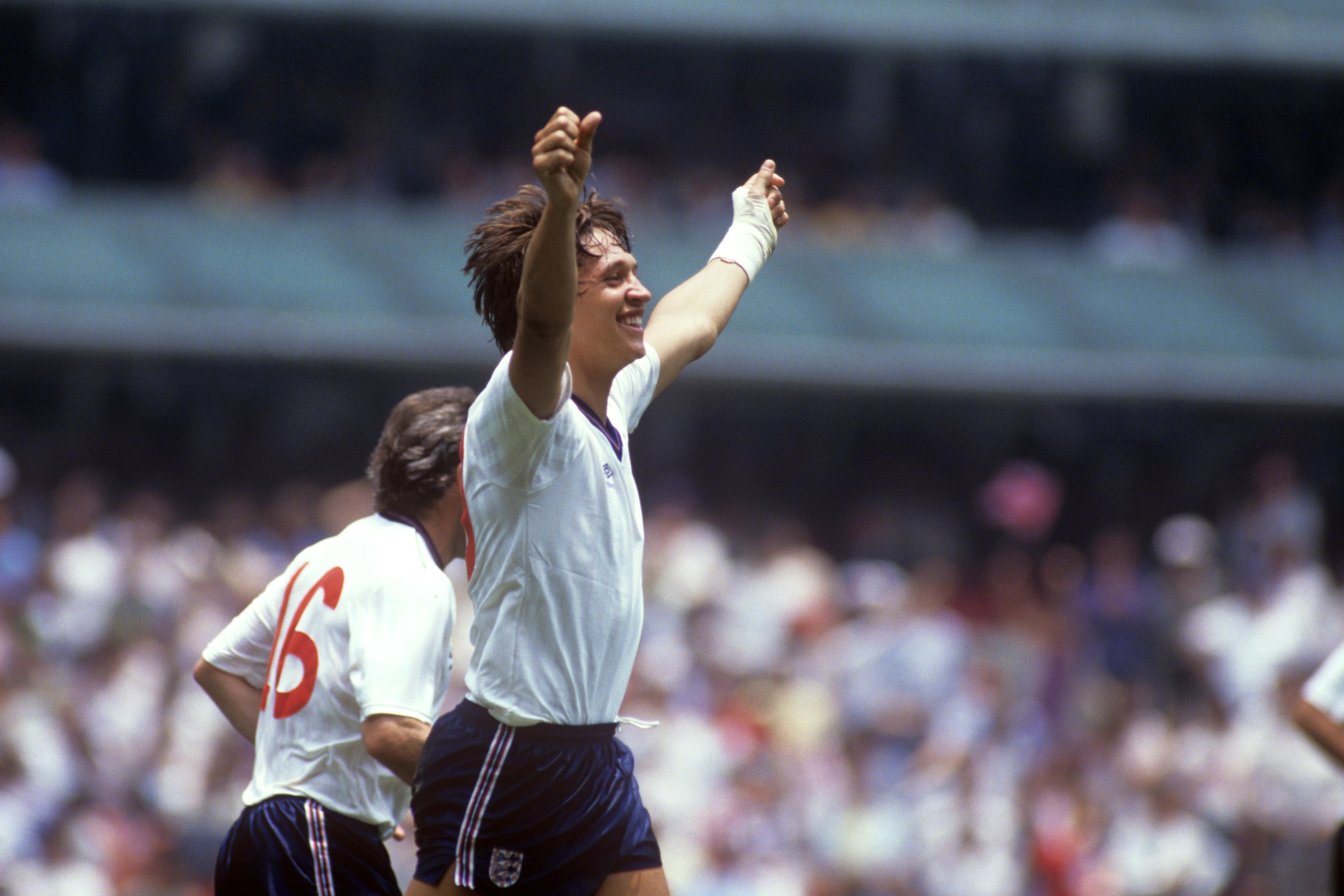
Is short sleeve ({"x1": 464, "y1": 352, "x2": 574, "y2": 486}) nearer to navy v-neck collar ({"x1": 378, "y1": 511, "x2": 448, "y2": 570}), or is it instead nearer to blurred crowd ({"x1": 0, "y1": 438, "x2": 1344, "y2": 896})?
navy v-neck collar ({"x1": 378, "y1": 511, "x2": 448, "y2": 570})

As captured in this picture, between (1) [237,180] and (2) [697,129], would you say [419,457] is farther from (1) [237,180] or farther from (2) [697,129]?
(2) [697,129]

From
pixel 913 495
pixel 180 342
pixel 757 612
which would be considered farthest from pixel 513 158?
pixel 757 612

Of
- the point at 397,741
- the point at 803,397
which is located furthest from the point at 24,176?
the point at 397,741

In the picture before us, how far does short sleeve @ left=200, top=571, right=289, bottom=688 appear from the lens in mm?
3957

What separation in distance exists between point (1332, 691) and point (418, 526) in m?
2.40

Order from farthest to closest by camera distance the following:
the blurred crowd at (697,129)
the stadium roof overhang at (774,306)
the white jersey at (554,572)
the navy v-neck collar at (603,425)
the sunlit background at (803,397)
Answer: the blurred crowd at (697,129) → the stadium roof overhang at (774,306) → the sunlit background at (803,397) → the navy v-neck collar at (603,425) → the white jersey at (554,572)

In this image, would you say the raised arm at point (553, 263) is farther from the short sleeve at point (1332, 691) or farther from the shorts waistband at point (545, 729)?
the short sleeve at point (1332, 691)

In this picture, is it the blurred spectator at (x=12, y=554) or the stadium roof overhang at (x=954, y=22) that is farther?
the stadium roof overhang at (x=954, y=22)

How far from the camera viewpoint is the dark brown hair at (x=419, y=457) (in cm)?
383

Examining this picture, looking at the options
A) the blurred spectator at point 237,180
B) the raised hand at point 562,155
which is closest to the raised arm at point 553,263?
the raised hand at point 562,155

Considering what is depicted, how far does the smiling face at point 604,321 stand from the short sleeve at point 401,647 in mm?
720

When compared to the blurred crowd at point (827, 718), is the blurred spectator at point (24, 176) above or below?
above

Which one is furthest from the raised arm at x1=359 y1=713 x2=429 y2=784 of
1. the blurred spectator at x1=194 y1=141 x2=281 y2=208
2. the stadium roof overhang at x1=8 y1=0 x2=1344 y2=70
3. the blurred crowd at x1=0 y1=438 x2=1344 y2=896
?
the stadium roof overhang at x1=8 y1=0 x2=1344 y2=70

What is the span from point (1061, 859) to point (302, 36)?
34.4 ft
